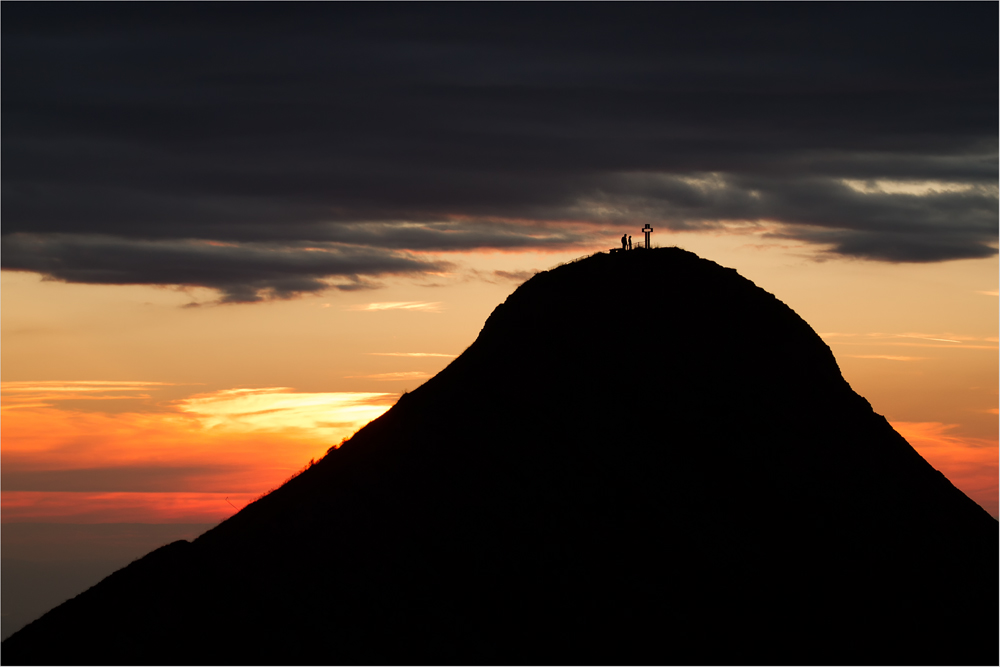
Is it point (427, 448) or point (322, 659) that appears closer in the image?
point (322, 659)

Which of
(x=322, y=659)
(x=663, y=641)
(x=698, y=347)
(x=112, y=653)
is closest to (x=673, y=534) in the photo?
(x=663, y=641)

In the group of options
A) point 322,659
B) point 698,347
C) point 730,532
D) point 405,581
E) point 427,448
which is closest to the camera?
point 322,659

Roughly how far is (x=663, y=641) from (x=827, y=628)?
31.5ft

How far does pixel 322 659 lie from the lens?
56.5 m

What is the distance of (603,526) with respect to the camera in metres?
63.4

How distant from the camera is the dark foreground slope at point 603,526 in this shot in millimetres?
58438

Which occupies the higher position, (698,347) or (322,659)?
(698,347)

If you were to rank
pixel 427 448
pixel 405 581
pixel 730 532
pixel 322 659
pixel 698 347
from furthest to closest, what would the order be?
pixel 698 347 → pixel 427 448 → pixel 730 532 → pixel 405 581 → pixel 322 659

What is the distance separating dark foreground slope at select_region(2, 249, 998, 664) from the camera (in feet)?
192

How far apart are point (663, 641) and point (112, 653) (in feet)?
101

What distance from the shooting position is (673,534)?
6372 centimetres

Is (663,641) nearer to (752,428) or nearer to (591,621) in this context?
(591,621)

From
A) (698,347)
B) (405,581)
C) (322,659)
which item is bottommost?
(322,659)

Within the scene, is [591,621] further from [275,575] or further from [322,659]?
[275,575]
